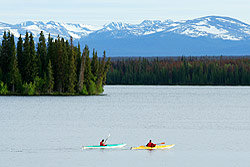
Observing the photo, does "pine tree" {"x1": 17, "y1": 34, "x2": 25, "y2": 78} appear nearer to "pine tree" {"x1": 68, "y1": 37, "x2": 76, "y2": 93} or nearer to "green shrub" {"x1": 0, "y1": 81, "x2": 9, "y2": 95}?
"green shrub" {"x1": 0, "y1": 81, "x2": 9, "y2": 95}

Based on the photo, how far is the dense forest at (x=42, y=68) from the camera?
133750mm

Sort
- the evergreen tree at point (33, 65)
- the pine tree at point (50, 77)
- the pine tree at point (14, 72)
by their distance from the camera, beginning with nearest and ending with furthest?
1. the pine tree at point (14, 72)
2. the pine tree at point (50, 77)
3. the evergreen tree at point (33, 65)

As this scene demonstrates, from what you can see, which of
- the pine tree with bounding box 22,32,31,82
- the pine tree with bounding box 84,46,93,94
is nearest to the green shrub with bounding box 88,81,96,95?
the pine tree with bounding box 84,46,93,94

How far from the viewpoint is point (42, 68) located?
13812 centimetres

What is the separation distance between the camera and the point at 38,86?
447ft

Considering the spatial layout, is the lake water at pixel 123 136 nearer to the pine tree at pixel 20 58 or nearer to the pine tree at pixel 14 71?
the pine tree at pixel 14 71

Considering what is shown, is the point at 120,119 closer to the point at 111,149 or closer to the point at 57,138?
the point at 57,138

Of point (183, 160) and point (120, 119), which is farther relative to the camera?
point (120, 119)

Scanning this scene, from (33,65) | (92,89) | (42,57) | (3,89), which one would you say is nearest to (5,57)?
(3,89)

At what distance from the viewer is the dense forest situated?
13375 centimetres

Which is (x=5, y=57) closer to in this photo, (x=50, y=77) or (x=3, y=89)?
(x=3, y=89)

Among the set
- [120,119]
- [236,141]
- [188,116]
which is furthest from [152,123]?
[236,141]

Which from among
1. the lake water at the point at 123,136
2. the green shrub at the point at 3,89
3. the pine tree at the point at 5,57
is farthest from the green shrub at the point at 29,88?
the lake water at the point at 123,136

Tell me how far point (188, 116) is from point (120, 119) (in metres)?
11.3
